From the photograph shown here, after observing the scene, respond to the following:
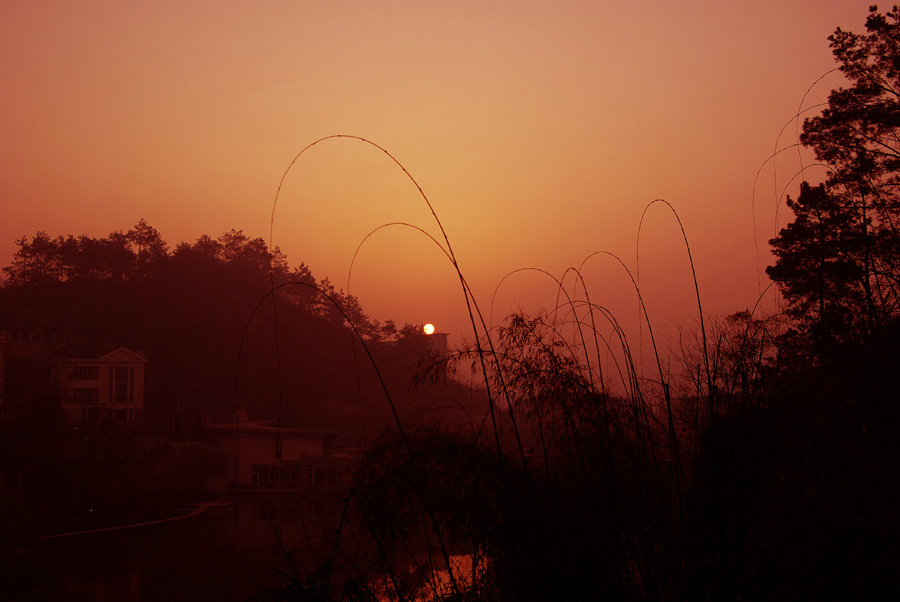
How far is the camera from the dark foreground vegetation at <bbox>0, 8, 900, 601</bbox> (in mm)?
2596

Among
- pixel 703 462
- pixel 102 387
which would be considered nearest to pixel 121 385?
pixel 102 387

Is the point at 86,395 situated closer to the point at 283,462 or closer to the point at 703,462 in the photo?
the point at 283,462

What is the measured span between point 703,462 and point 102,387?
30949 millimetres

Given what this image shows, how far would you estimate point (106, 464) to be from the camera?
82.6 ft

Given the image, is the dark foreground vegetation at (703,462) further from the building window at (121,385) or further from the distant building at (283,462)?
the building window at (121,385)

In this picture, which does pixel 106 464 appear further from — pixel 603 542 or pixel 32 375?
pixel 603 542

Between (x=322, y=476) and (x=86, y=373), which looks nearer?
(x=322, y=476)

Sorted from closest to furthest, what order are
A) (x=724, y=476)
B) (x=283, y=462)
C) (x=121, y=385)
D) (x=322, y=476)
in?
(x=724, y=476) < (x=283, y=462) < (x=322, y=476) < (x=121, y=385)

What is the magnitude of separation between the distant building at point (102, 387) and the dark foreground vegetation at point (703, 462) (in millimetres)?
22689

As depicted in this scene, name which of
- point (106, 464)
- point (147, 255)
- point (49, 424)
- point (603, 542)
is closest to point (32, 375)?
point (49, 424)

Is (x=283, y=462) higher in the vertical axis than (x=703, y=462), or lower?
lower

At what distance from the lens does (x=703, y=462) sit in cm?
345

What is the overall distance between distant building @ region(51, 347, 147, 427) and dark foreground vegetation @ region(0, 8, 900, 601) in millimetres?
22689

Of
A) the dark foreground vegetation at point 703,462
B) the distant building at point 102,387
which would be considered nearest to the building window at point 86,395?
the distant building at point 102,387
